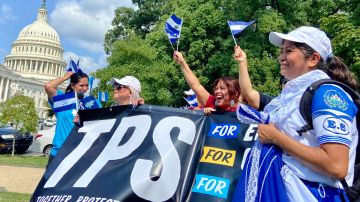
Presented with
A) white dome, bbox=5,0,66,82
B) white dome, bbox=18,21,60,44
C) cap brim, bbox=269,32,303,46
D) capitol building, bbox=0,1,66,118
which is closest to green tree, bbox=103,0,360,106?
cap brim, bbox=269,32,303,46

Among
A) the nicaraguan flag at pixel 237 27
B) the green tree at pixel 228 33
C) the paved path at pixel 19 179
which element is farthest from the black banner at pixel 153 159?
the green tree at pixel 228 33

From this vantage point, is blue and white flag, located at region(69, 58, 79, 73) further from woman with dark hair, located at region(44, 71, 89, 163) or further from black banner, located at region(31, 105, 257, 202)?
black banner, located at region(31, 105, 257, 202)

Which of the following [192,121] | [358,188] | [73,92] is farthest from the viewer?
Answer: [73,92]

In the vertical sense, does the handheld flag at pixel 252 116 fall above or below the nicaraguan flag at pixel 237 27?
below

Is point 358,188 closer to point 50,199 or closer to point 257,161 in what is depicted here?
point 257,161

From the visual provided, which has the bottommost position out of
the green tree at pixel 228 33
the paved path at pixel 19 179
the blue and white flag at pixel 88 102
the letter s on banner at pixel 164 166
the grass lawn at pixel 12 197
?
the paved path at pixel 19 179

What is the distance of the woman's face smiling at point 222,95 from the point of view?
15.7 feet

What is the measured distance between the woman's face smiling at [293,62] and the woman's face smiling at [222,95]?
2.09m

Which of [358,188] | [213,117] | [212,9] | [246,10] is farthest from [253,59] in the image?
[358,188]

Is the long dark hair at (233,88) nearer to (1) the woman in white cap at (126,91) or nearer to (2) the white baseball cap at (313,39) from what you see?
(1) the woman in white cap at (126,91)

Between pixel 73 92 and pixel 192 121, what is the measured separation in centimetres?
238

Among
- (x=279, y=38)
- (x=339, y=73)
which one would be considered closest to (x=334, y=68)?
(x=339, y=73)

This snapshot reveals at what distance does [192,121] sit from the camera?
13.9 feet

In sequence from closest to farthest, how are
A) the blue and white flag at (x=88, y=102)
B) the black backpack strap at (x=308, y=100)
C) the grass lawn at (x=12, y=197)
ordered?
the black backpack strap at (x=308, y=100) → the blue and white flag at (x=88, y=102) → the grass lawn at (x=12, y=197)
